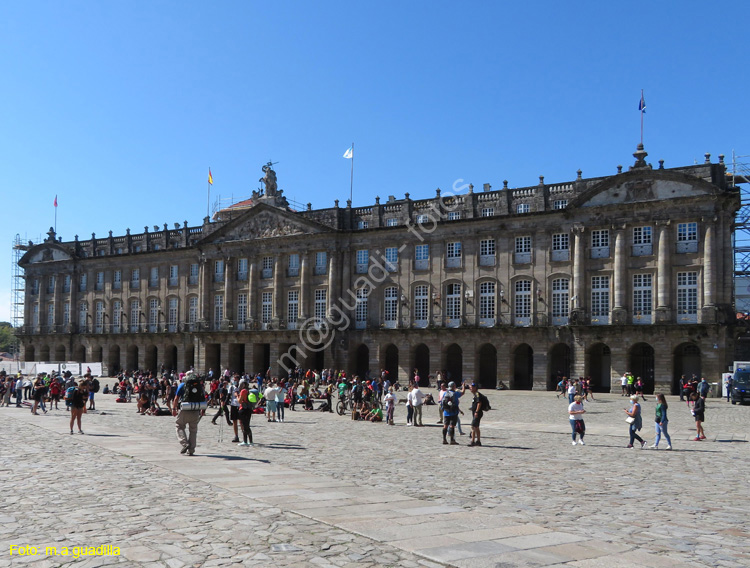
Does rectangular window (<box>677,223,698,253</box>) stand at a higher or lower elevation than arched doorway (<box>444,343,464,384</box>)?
higher

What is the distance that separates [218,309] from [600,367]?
32.7m

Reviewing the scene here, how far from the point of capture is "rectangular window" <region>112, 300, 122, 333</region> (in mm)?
73938

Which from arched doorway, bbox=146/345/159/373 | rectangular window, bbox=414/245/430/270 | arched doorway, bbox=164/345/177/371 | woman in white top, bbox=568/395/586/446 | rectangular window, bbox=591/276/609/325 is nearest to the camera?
woman in white top, bbox=568/395/586/446

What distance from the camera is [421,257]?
5597 centimetres

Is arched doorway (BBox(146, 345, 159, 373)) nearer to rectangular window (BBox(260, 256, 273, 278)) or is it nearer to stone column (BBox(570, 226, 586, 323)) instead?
rectangular window (BBox(260, 256, 273, 278))

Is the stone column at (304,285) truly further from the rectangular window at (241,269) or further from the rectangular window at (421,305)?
the rectangular window at (421,305)

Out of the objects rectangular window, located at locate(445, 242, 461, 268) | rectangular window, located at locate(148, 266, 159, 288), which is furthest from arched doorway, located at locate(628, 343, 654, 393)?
rectangular window, located at locate(148, 266, 159, 288)

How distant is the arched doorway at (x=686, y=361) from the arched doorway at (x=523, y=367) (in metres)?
9.82

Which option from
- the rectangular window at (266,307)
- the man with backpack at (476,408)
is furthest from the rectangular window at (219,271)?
the man with backpack at (476,408)

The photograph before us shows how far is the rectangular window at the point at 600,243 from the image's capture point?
48.9 meters

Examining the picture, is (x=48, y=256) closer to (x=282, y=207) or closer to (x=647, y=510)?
(x=282, y=207)

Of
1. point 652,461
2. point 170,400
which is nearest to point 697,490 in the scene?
point 652,461

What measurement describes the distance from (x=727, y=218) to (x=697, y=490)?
35.3 m

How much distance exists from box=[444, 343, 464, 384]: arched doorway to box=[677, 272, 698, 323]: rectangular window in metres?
16.2
